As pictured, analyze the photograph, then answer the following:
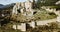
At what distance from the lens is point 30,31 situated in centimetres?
1035

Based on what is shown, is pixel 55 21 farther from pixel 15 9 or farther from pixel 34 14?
pixel 15 9

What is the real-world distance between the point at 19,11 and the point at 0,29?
5.39m

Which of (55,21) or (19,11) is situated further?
(19,11)

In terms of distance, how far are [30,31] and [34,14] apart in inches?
160

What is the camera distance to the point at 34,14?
46.7ft

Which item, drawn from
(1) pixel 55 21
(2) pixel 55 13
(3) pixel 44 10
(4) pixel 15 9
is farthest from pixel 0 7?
(1) pixel 55 21

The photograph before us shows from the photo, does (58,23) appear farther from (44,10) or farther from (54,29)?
(44,10)

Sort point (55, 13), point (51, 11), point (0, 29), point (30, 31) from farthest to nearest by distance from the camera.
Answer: point (51, 11), point (55, 13), point (0, 29), point (30, 31)

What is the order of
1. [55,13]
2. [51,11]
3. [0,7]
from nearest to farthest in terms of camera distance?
[55,13] → [51,11] → [0,7]

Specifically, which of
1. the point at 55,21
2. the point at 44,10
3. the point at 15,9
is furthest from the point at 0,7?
the point at 55,21

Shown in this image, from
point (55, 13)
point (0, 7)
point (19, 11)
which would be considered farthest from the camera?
point (0, 7)

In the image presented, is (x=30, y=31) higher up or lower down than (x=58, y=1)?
lower down

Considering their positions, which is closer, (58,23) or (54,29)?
(54,29)

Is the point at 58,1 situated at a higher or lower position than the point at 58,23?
higher
